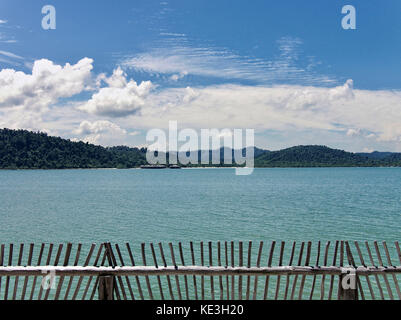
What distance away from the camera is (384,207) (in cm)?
4525

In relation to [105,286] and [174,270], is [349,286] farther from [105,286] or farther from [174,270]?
[105,286]

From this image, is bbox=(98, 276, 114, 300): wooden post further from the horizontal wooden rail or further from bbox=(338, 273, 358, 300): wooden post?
bbox=(338, 273, 358, 300): wooden post

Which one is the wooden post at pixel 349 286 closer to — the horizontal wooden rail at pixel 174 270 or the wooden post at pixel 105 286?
the horizontal wooden rail at pixel 174 270

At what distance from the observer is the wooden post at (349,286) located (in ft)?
20.0

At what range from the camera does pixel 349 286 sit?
20.0ft

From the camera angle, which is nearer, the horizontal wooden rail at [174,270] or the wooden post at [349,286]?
the horizontal wooden rail at [174,270]

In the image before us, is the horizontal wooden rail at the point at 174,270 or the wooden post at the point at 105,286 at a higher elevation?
the horizontal wooden rail at the point at 174,270

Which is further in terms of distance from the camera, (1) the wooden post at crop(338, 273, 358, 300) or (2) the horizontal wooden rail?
(1) the wooden post at crop(338, 273, 358, 300)

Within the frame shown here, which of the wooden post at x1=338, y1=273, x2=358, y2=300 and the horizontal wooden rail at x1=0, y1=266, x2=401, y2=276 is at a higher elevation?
the horizontal wooden rail at x1=0, y1=266, x2=401, y2=276

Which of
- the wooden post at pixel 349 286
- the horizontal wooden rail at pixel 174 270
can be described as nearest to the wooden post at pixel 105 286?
the horizontal wooden rail at pixel 174 270

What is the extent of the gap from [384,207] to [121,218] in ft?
101

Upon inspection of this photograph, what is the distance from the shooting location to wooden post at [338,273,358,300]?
6086 mm

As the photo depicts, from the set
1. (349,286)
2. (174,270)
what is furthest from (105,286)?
(349,286)

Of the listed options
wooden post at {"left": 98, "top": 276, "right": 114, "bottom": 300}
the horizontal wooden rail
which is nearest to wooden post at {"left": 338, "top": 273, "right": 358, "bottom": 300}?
the horizontal wooden rail
